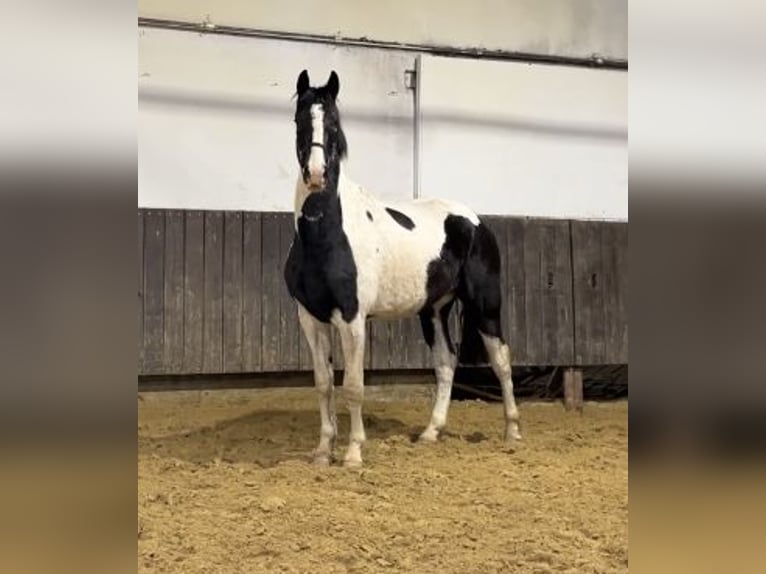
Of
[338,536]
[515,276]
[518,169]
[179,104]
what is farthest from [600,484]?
[179,104]

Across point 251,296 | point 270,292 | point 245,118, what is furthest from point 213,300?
point 245,118

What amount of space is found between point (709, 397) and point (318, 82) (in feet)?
17.2

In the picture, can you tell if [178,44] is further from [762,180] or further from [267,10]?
[762,180]

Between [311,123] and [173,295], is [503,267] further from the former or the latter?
[311,123]

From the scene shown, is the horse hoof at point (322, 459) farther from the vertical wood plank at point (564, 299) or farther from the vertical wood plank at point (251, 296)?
the vertical wood plank at point (564, 299)

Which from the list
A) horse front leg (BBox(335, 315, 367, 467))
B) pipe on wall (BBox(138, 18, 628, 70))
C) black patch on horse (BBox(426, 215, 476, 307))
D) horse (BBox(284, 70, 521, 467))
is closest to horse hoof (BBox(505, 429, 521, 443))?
horse (BBox(284, 70, 521, 467))

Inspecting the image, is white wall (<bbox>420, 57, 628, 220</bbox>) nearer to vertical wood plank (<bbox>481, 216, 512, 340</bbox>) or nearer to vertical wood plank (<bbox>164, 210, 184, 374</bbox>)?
vertical wood plank (<bbox>481, 216, 512, 340</bbox>)

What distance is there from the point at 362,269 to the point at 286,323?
6.02ft

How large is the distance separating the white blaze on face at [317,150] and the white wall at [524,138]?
2601 millimetres

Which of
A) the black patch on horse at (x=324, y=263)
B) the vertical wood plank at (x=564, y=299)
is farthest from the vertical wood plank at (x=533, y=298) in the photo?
the black patch on horse at (x=324, y=263)

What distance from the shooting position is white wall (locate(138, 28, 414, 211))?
5156 millimetres

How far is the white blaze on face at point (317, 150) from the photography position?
316 cm

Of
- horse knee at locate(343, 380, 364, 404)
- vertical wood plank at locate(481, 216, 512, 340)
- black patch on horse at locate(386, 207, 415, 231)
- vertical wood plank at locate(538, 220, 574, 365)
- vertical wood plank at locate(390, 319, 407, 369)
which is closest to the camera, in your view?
horse knee at locate(343, 380, 364, 404)

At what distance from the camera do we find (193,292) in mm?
5074
